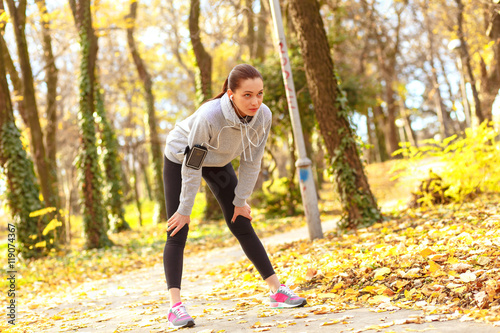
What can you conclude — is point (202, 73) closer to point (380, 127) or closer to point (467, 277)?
point (467, 277)

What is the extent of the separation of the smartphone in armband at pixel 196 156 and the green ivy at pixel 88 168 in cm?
846

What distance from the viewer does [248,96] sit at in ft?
10.0

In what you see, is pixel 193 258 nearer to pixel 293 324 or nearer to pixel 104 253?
pixel 104 253

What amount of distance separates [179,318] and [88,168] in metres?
8.52

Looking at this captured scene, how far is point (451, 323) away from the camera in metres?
2.47

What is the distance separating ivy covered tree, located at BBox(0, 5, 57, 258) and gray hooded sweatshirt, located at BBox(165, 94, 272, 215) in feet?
23.3

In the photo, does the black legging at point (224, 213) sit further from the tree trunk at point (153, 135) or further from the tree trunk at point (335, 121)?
the tree trunk at point (153, 135)

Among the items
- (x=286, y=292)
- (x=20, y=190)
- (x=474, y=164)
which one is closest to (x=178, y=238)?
(x=286, y=292)

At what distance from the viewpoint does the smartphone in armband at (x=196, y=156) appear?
301cm

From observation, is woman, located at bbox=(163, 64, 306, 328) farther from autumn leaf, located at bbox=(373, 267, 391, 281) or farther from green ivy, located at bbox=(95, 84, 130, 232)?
green ivy, located at bbox=(95, 84, 130, 232)

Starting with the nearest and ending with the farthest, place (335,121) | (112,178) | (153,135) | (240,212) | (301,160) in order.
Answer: (240,212)
(301,160)
(335,121)
(112,178)
(153,135)

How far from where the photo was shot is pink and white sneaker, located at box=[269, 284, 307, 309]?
10.9 ft

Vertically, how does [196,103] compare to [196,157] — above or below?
above

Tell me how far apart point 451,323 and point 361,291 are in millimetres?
1082
